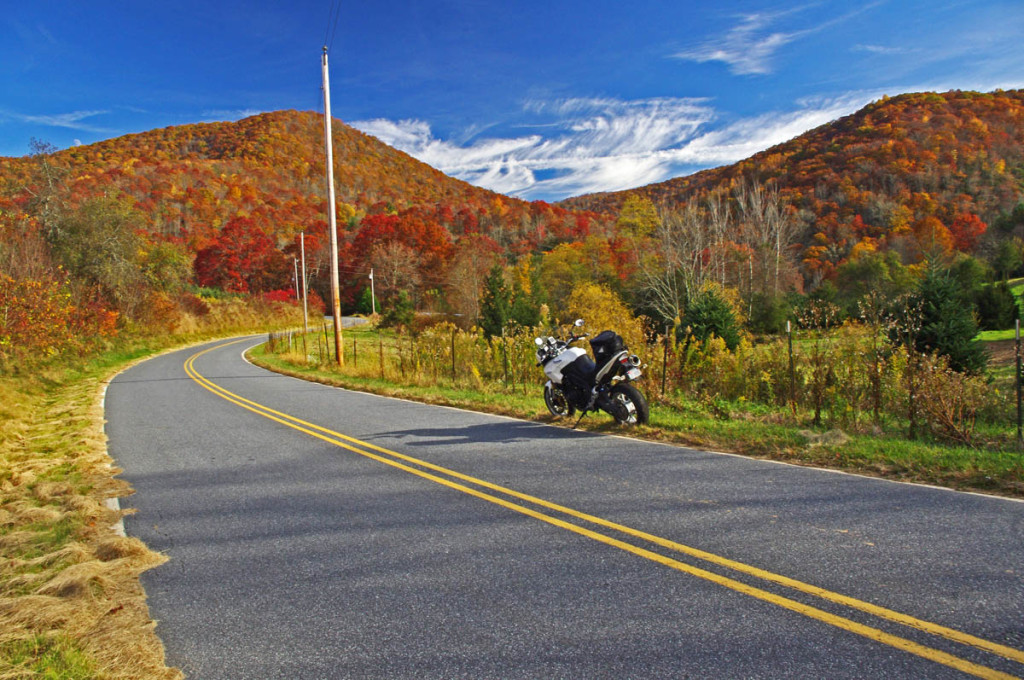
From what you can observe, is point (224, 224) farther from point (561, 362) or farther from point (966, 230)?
point (966, 230)

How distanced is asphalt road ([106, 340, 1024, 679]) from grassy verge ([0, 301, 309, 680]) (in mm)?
193

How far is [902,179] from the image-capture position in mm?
76562

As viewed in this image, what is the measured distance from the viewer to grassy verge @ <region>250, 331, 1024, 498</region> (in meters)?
5.34

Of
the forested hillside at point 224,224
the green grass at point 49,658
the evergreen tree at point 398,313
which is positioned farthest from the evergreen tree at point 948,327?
the evergreen tree at point 398,313

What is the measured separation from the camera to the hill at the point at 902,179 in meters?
69.9

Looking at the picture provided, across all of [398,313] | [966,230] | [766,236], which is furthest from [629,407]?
[966,230]

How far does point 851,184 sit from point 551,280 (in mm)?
44429

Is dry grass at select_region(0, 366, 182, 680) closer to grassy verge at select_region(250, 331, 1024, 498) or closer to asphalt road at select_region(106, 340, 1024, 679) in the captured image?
asphalt road at select_region(106, 340, 1024, 679)

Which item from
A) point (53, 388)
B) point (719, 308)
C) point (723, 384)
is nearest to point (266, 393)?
point (53, 388)

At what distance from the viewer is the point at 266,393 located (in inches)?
605

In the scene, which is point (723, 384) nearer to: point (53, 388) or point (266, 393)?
point (266, 393)

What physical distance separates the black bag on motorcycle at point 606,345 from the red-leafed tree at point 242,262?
77997 mm

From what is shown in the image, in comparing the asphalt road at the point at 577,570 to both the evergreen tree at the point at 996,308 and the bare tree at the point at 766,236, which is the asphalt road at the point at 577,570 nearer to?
the evergreen tree at the point at 996,308

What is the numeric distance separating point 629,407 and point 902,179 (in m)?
87.8
